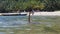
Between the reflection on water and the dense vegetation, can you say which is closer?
the reflection on water

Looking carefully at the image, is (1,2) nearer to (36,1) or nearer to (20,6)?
(20,6)

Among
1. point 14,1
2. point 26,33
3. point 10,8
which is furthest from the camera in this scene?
point 14,1

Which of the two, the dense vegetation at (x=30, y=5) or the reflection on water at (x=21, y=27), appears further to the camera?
the dense vegetation at (x=30, y=5)

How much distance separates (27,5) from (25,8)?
3.10ft

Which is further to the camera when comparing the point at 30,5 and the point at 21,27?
the point at 30,5

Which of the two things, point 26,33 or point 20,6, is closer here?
point 26,33

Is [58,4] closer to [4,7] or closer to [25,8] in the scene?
[25,8]

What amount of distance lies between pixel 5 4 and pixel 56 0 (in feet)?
30.3

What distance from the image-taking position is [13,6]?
38062mm

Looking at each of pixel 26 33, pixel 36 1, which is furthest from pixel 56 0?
pixel 26 33

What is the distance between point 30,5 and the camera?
3834 centimetres

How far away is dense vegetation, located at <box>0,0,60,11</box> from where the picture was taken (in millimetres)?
→ 37519

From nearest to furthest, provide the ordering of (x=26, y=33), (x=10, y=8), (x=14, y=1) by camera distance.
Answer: (x=26, y=33) → (x=10, y=8) → (x=14, y=1)

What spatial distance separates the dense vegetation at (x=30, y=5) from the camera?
37.5 meters
